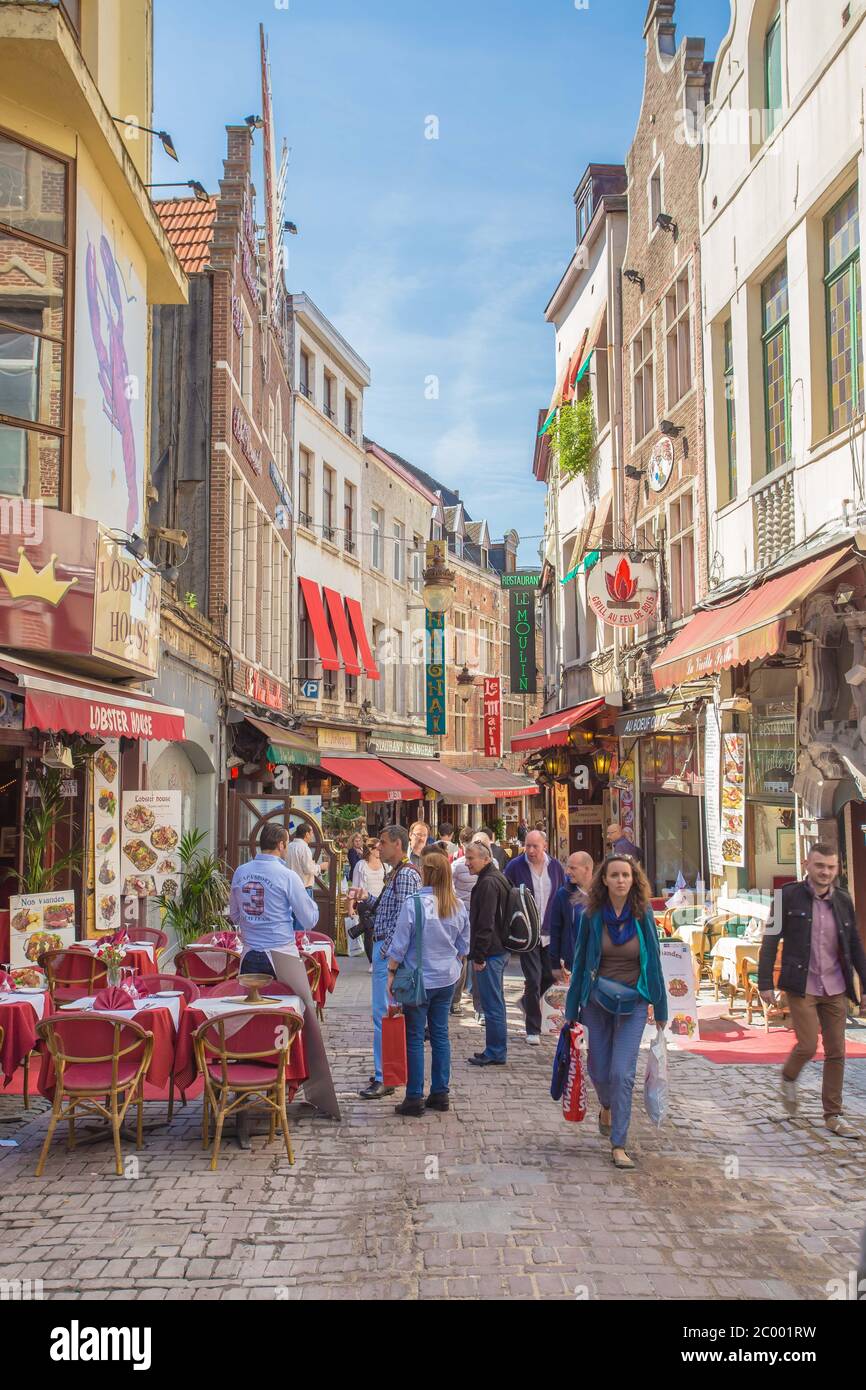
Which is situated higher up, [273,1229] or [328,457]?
[328,457]

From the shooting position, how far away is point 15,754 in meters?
10.6

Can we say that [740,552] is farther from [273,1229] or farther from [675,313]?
[273,1229]

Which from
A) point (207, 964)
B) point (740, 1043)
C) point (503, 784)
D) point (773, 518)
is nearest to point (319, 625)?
point (503, 784)

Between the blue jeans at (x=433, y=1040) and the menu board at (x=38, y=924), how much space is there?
10.5 feet

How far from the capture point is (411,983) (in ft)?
A: 23.9

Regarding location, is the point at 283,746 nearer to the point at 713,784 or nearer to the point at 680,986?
the point at 713,784

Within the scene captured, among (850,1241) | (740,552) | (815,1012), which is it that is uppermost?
(740,552)

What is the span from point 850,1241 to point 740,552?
9.25 metres

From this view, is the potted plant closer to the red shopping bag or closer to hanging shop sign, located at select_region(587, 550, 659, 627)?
the red shopping bag

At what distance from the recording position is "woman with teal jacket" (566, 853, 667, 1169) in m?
6.28

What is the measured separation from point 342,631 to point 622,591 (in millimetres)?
11765

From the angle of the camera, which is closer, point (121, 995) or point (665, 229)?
point (121, 995)

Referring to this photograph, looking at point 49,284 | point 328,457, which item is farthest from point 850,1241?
point 328,457

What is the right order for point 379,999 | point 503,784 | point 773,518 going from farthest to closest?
1. point 503,784
2. point 773,518
3. point 379,999
